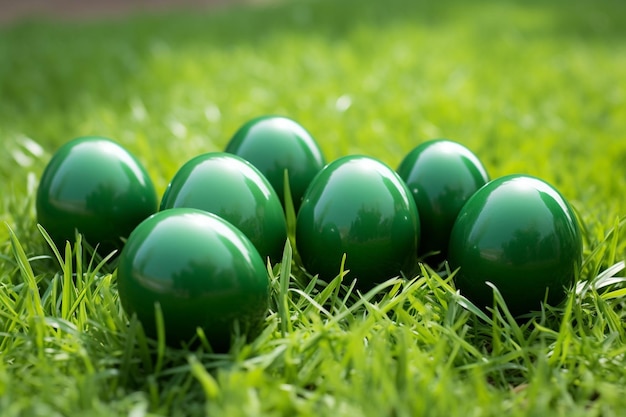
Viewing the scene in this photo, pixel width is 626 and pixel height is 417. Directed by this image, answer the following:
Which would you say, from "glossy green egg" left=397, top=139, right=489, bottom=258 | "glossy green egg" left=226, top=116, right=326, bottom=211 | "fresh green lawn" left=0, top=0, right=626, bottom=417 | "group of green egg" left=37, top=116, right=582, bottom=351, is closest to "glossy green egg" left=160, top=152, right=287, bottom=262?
"group of green egg" left=37, top=116, right=582, bottom=351

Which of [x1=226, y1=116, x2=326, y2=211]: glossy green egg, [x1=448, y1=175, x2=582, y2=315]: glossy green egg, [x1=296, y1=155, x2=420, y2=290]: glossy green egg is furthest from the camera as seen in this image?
[x1=226, y1=116, x2=326, y2=211]: glossy green egg

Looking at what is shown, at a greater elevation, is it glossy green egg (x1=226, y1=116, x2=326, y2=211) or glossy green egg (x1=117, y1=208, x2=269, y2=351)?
glossy green egg (x1=226, y1=116, x2=326, y2=211)

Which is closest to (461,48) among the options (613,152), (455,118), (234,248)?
(455,118)

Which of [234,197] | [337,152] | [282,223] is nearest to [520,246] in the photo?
[282,223]

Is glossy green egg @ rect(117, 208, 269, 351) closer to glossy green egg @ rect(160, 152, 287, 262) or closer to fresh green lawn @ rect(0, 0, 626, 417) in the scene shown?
fresh green lawn @ rect(0, 0, 626, 417)

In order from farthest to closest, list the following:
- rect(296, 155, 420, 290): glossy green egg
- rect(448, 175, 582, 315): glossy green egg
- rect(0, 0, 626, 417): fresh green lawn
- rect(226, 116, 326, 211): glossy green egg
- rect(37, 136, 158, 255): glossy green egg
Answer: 1. rect(226, 116, 326, 211): glossy green egg
2. rect(37, 136, 158, 255): glossy green egg
3. rect(296, 155, 420, 290): glossy green egg
4. rect(448, 175, 582, 315): glossy green egg
5. rect(0, 0, 626, 417): fresh green lawn

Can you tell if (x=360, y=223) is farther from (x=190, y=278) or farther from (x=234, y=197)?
(x=190, y=278)

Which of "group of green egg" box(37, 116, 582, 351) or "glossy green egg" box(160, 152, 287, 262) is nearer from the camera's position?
"group of green egg" box(37, 116, 582, 351)
